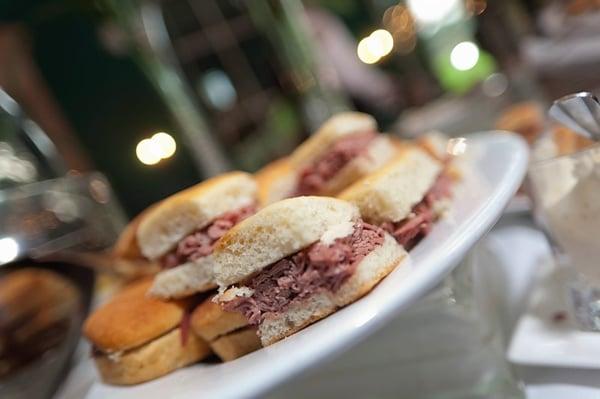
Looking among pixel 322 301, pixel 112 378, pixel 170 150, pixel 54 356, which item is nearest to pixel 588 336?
pixel 322 301

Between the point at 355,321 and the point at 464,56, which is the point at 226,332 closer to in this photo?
the point at 355,321

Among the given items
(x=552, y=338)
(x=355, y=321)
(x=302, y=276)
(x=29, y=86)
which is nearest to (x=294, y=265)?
(x=302, y=276)

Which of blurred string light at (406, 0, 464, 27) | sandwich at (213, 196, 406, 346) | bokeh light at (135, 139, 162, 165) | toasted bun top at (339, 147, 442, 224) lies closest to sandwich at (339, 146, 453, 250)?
toasted bun top at (339, 147, 442, 224)

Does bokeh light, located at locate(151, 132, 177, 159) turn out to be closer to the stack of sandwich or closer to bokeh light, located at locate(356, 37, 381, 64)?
bokeh light, located at locate(356, 37, 381, 64)

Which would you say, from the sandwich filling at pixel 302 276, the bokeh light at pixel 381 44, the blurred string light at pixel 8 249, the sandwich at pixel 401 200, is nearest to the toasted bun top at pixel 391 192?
the sandwich at pixel 401 200

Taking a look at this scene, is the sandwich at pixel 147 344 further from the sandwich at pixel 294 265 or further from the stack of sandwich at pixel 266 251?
the sandwich at pixel 294 265

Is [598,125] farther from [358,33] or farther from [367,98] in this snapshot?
[358,33]
